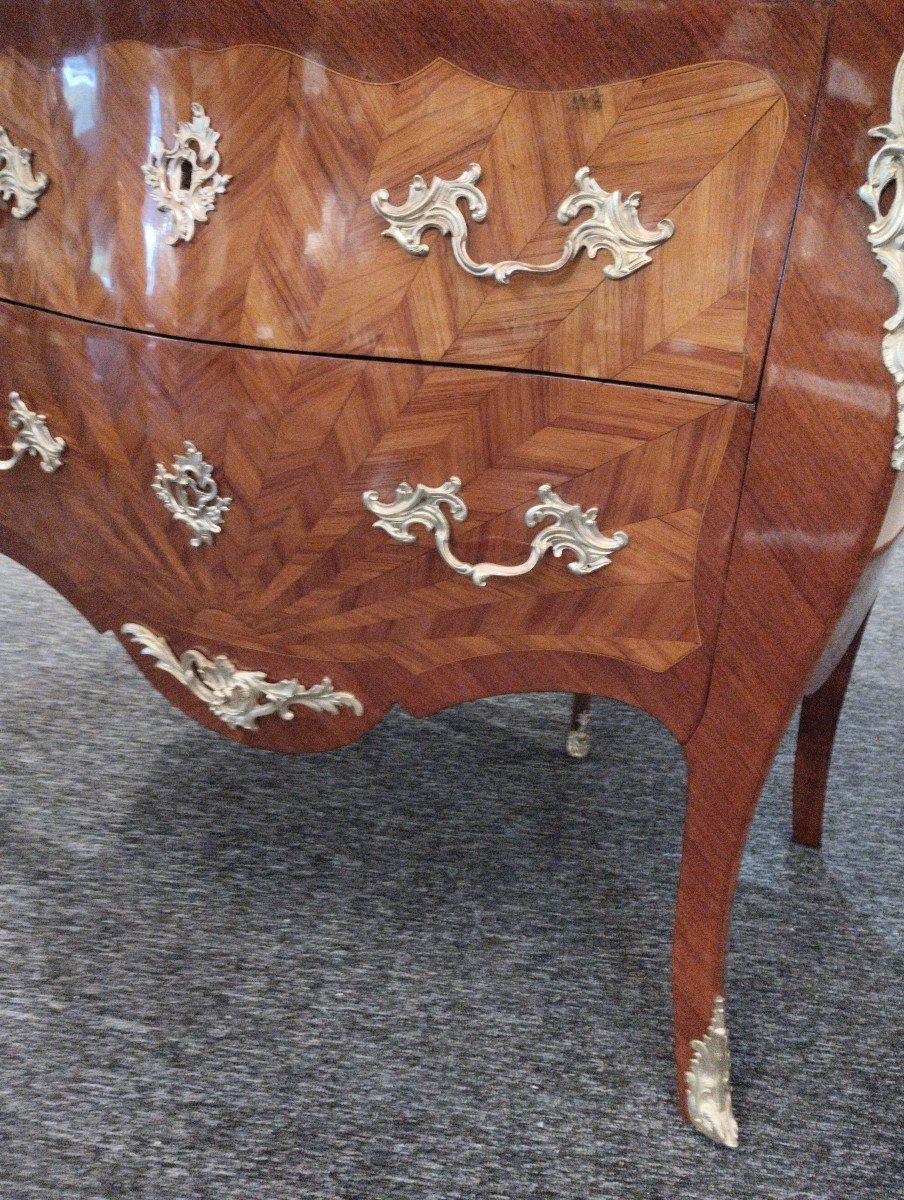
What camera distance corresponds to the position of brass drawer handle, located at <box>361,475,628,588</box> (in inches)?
28.0

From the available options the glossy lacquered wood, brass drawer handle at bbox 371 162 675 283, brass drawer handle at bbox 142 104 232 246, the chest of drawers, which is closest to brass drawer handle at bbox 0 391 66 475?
the chest of drawers

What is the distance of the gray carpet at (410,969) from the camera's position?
2.63 ft

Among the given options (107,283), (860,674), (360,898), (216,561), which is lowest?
(360,898)

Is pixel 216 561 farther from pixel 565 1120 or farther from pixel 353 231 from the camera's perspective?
pixel 565 1120

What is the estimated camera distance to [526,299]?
675 mm

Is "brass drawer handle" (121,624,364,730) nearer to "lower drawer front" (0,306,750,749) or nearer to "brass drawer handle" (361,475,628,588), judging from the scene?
"lower drawer front" (0,306,750,749)

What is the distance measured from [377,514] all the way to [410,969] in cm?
46

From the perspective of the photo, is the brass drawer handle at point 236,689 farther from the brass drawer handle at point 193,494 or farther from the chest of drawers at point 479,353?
the brass drawer handle at point 193,494

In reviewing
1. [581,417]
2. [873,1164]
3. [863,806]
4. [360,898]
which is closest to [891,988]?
[873,1164]

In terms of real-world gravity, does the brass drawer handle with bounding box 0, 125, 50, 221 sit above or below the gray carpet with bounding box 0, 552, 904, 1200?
above

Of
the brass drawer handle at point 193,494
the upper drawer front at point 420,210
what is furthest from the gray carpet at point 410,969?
the upper drawer front at point 420,210

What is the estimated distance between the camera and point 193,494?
823 millimetres

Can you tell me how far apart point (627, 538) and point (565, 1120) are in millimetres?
474

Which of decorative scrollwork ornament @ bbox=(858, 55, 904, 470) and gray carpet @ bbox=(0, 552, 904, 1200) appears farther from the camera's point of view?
gray carpet @ bbox=(0, 552, 904, 1200)
